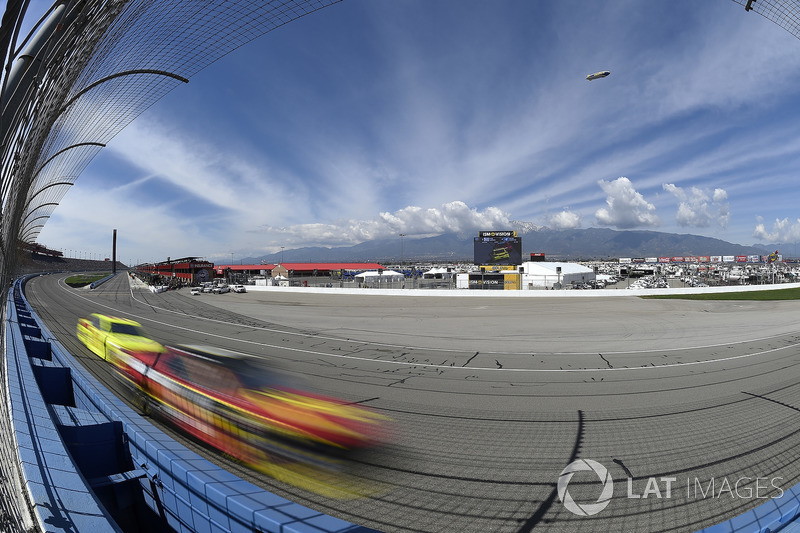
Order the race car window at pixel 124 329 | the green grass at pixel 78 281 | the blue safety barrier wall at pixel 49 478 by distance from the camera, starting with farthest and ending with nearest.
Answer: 1. the green grass at pixel 78 281
2. the race car window at pixel 124 329
3. the blue safety barrier wall at pixel 49 478

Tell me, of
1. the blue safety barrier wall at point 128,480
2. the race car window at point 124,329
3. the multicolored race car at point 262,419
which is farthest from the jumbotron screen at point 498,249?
the blue safety barrier wall at point 128,480

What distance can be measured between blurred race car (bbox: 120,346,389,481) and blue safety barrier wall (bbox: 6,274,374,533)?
30.0 inches

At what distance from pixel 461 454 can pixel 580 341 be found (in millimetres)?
8387

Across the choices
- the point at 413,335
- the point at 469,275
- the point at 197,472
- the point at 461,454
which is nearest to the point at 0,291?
the point at 197,472

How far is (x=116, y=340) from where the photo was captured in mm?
6953

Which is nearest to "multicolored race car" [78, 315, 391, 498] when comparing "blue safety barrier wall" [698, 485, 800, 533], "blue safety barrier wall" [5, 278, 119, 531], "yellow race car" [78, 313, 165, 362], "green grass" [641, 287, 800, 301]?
"yellow race car" [78, 313, 165, 362]

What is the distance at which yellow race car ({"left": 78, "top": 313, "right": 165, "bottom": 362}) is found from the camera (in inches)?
240

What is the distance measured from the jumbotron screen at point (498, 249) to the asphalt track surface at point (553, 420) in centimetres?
3003

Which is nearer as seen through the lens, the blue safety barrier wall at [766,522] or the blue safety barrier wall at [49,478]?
the blue safety barrier wall at [49,478]

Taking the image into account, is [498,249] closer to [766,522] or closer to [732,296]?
[732,296]

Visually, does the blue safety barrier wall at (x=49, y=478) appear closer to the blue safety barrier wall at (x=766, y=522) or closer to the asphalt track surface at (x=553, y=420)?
the asphalt track surface at (x=553, y=420)

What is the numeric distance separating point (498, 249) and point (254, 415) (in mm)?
41743

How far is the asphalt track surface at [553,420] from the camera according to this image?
9.82 feet

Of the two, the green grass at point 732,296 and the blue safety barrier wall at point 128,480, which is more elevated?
the blue safety barrier wall at point 128,480
